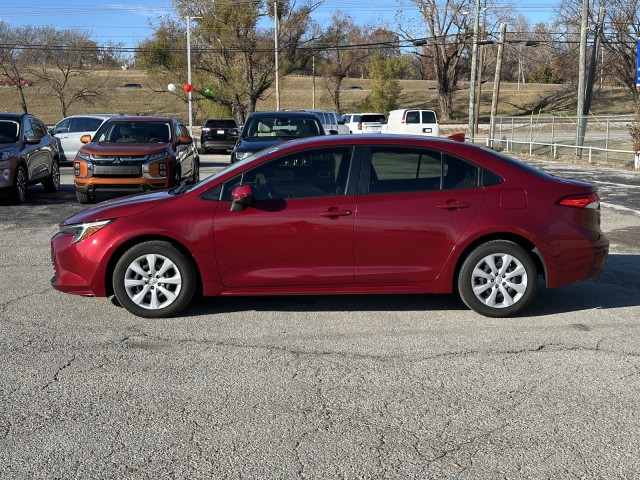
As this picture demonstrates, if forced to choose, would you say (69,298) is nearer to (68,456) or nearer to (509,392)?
(68,456)

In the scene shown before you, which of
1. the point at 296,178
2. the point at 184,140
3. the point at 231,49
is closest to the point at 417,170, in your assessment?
the point at 296,178

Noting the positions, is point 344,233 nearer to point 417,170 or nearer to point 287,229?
point 287,229

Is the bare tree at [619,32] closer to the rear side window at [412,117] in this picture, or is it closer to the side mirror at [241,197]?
the rear side window at [412,117]

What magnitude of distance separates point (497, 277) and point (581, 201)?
1.00m

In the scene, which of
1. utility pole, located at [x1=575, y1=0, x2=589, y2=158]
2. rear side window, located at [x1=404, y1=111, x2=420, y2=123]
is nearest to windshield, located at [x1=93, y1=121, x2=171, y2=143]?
utility pole, located at [x1=575, y1=0, x2=589, y2=158]

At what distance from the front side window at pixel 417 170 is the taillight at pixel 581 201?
0.79 meters

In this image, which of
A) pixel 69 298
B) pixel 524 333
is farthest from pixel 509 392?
pixel 69 298

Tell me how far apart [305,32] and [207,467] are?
5191cm

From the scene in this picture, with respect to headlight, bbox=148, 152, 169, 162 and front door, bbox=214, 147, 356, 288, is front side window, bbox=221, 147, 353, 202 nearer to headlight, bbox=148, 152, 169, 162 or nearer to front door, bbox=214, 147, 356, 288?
front door, bbox=214, 147, 356, 288

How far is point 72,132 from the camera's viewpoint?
22.2m

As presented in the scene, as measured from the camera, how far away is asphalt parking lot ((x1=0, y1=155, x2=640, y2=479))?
3.80m

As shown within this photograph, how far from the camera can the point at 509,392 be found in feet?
15.5

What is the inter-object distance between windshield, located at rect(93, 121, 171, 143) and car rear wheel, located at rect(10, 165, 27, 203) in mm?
1495

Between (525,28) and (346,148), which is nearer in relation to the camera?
(346,148)
